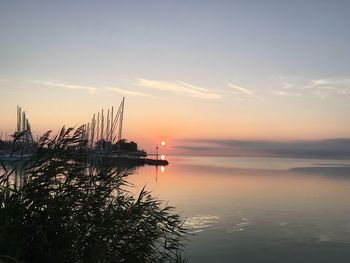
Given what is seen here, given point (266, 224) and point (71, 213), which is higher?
point (71, 213)

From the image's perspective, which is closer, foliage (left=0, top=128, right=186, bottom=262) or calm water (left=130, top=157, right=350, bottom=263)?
foliage (left=0, top=128, right=186, bottom=262)

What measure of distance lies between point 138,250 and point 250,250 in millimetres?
16783

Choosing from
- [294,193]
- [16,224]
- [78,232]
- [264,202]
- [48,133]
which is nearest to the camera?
[16,224]

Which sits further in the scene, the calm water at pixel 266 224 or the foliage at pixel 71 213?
the calm water at pixel 266 224

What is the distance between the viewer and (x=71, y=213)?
1519cm

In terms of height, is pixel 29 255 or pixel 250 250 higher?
pixel 29 255

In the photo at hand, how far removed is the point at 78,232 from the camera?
1484 centimetres

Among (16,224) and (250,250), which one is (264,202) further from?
(16,224)

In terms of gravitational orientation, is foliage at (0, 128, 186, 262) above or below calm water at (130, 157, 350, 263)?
above

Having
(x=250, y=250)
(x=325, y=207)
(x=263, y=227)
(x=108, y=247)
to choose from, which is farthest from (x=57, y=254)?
(x=325, y=207)

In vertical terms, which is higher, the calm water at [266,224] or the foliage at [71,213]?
the foliage at [71,213]

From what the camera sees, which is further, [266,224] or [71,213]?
[266,224]

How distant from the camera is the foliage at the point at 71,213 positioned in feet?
45.0

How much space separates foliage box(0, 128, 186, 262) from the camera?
45.0 ft
